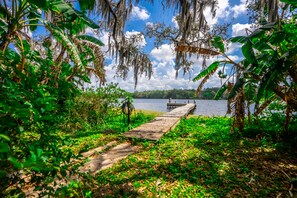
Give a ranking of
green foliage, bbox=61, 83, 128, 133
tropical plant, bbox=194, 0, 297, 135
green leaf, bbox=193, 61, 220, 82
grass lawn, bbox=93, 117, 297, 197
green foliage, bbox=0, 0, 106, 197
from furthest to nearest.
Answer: green foliage, bbox=61, 83, 128, 133, green leaf, bbox=193, 61, 220, 82, tropical plant, bbox=194, 0, 297, 135, grass lawn, bbox=93, 117, 297, 197, green foliage, bbox=0, 0, 106, 197

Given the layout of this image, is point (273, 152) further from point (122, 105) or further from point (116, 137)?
point (122, 105)

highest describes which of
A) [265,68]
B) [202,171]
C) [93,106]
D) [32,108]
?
[265,68]

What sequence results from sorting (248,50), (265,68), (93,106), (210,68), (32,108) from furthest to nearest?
(93,106) → (210,68) → (265,68) → (248,50) → (32,108)

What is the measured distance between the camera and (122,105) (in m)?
9.71

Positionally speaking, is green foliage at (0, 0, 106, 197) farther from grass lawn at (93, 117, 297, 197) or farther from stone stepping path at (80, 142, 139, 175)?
stone stepping path at (80, 142, 139, 175)

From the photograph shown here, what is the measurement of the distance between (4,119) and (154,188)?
273 centimetres

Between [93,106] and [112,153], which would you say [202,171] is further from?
[93,106]

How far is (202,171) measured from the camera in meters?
3.92

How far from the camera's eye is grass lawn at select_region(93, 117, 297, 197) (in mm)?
3182

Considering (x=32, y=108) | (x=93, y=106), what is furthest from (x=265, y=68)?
(x=93, y=106)

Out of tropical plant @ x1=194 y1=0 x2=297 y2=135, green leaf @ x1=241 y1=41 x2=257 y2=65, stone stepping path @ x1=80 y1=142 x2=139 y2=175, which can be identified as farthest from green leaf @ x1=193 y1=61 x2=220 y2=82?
stone stepping path @ x1=80 y1=142 x2=139 y2=175

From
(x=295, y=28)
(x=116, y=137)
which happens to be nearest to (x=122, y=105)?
(x=116, y=137)

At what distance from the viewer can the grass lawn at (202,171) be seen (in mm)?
3182

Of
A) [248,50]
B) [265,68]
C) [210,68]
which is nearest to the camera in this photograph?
[248,50]
